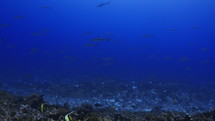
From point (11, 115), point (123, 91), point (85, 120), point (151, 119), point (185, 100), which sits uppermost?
point (11, 115)

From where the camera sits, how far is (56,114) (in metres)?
5.75

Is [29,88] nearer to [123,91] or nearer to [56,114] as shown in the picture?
[123,91]

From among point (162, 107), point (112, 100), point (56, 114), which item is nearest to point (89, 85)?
point (112, 100)

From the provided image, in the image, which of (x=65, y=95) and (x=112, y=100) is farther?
(x=65, y=95)

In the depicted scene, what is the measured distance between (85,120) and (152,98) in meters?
9.40

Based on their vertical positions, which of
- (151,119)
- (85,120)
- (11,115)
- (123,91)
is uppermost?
(11,115)

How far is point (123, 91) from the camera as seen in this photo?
14875 millimetres

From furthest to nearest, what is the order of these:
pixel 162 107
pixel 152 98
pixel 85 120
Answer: pixel 152 98
pixel 162 107
pixel 85 120

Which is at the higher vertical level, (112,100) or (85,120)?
(85,120)

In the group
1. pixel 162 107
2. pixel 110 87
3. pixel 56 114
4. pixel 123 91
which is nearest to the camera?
pixel 56 114

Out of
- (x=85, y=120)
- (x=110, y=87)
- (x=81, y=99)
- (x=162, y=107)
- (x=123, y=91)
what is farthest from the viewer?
(x=110, y=87)

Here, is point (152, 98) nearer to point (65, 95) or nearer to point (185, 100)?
point (185, 100)

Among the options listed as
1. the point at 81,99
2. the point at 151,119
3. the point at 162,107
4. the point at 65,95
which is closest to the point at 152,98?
the point at 162,107

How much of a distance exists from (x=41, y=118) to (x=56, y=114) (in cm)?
70
